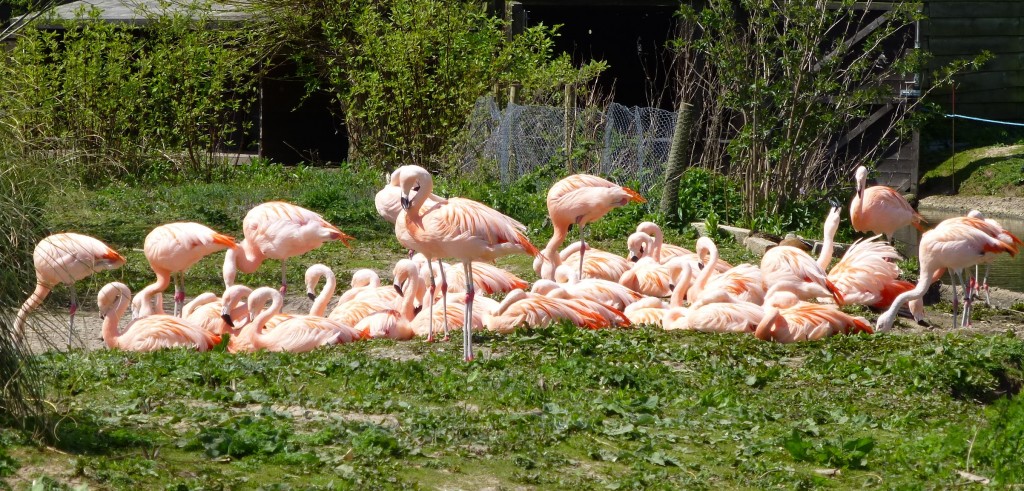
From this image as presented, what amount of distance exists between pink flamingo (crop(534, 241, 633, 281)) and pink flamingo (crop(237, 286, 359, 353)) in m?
2.70

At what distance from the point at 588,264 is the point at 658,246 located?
0.69 metres

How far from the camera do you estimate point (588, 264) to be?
9969 millimetres

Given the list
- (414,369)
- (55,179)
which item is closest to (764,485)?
(414,369)

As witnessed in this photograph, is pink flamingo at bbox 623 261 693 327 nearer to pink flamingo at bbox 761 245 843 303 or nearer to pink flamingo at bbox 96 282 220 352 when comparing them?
pink flamingo at bbox 761 245 843 303

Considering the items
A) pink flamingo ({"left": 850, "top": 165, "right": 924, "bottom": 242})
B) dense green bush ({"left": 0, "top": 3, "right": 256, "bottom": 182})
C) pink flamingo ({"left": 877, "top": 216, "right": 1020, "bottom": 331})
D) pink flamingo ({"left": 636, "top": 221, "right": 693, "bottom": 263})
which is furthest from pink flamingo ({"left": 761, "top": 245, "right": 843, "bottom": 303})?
dense green bush ({"left": 0, "top": 3, "right": 256, "bottom": 182})

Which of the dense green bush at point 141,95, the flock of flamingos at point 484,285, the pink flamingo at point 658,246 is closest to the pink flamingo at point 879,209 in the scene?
the flock of flamingos at point 484,285

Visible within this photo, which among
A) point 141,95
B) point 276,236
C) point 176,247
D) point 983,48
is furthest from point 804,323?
point 983,48

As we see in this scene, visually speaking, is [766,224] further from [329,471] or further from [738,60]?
[329,471]

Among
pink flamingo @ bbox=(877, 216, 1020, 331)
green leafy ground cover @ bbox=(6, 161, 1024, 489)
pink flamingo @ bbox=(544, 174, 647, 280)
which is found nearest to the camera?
green leafy ground cover @ bbox=(6, 161, 1024, 489)

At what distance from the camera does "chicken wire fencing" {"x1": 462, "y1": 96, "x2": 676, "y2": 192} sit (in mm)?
13328

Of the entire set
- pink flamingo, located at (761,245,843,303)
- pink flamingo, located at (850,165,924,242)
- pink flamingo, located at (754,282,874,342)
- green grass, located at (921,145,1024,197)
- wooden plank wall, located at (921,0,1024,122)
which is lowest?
green grass, located at (921,145,1024,197)

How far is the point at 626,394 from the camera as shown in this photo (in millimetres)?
5859

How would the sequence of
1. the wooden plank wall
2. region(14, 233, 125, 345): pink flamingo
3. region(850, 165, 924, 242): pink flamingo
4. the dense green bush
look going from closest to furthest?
region(14, 233, 125, 345): pink flamingo → region(850, 165, 924, 242): pink flamingo → the dense green bush → the wooden plank wall

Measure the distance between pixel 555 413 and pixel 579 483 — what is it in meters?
0.90
